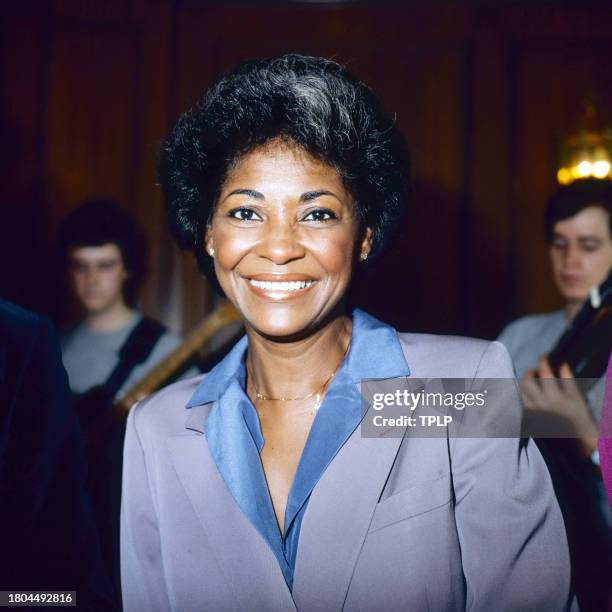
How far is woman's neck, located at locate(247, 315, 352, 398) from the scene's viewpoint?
1052 millimetres

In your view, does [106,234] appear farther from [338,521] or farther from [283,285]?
[338,521]

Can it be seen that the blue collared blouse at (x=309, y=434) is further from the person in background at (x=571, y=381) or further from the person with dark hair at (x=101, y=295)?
the person with dark hair at (x=101, y=295)

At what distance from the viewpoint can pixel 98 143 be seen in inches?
96.7

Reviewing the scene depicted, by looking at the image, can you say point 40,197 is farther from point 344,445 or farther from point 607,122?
point 607,122

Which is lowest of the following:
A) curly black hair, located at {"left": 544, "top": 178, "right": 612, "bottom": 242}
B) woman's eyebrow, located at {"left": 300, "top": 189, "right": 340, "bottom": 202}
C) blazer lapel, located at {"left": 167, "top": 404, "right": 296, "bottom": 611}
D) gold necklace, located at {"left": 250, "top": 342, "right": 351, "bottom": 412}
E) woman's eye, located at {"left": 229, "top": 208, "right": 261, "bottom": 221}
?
blazer lapel, located at {"left": 167, "top": 404, "right": 296, "bottom": 611}

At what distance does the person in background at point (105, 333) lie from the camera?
1.78 metres

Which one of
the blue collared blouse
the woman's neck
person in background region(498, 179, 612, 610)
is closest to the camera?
the blue collared blouse

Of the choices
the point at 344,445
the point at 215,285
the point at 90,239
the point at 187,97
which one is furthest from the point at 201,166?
the point at 187,97

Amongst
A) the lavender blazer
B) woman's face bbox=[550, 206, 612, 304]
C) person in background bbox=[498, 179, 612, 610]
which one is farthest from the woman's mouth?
woman's face bbox=[550, 206, 612, 304]

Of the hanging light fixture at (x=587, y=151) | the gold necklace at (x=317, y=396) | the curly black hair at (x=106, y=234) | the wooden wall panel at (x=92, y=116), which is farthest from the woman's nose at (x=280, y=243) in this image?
the wooden wall panel at (x=92, y=116)

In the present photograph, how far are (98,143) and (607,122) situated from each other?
1931 mm

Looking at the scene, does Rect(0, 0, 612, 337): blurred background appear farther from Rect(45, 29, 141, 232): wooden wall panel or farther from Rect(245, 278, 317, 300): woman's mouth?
Rect(245, 278, 317, 300): woman's mouth

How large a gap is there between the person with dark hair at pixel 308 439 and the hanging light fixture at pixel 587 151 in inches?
53.6

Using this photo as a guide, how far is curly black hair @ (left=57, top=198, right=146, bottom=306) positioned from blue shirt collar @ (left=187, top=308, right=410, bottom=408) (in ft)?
3.91
